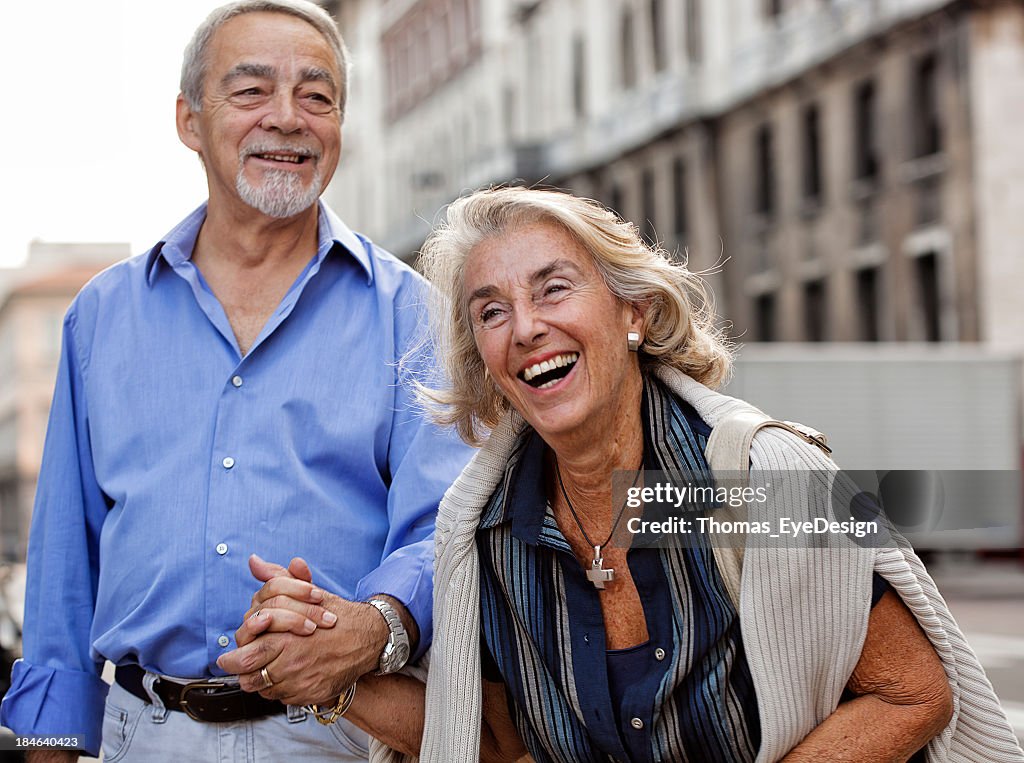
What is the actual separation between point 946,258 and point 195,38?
21319mm

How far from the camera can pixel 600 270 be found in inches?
119

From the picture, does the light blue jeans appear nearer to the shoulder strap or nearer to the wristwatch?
the wristwatch

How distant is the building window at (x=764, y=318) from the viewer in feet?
96.9

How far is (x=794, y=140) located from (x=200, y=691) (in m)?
26.3

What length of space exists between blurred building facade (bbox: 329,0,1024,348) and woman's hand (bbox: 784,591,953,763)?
68.9 ft

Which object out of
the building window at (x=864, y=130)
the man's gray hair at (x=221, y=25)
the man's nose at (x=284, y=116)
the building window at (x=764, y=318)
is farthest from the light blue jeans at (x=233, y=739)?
the building window at (x=764, y=318)

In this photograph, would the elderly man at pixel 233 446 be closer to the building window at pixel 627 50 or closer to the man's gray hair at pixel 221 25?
the man's gray hair at pixel 221 25

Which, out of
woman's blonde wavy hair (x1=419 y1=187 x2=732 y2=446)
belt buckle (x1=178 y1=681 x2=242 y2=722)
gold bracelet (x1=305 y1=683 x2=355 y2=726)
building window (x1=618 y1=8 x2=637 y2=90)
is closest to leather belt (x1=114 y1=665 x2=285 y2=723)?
belt buckle (x1=178 y1=681 x2=242 y2=722)

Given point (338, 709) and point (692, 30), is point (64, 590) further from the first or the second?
point (692, 30)

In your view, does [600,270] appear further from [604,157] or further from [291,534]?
[604,157]

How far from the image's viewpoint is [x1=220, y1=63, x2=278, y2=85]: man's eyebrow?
3.37 m

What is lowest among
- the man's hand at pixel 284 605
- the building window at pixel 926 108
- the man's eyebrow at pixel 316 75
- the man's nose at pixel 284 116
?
the man's hand at pixel 284 605

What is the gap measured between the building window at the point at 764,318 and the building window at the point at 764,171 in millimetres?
1523

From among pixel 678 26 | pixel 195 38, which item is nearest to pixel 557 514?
pixel 195 38
